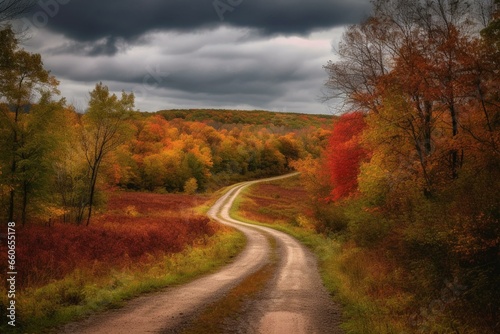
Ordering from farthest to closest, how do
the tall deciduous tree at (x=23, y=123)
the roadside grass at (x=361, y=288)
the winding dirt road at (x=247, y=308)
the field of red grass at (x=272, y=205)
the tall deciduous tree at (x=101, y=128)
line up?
the field of red grass at (x=272, y=205), the tall deciduous tree at (x=101, y=128), the tall deciduous tree at (x=23, y=123), the roadside grass at (x=361, y=288), the winding dirt road at (x=247, y=308)

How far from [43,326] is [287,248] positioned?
63.3 feet

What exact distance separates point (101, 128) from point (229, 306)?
22.6 meters

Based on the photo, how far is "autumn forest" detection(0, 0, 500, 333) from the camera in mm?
9727

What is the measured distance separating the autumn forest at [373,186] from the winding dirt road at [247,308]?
2.58ft

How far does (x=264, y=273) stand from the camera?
56.5 ft

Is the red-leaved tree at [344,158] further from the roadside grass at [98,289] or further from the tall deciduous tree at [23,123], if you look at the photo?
the tall deciduous tree at [23,123]

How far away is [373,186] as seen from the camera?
19078mm

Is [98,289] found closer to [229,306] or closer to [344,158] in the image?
[229,306]

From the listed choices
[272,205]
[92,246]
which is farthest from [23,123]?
[272,205]

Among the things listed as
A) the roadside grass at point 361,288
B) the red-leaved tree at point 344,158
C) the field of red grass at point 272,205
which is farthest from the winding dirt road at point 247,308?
the field of red grass at point 272,205

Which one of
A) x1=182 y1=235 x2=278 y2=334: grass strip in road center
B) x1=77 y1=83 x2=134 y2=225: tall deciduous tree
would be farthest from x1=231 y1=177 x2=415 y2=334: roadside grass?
x1=77 y1=83 x2=134 y2=225: tall deciduous tree

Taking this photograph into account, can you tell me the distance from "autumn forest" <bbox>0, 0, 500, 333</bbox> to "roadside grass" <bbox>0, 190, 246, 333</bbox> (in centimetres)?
9

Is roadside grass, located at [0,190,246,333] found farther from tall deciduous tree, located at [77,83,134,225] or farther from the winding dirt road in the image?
tall deciduous tree, located at [77,83,134,225]

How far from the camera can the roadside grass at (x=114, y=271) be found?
354 inches
